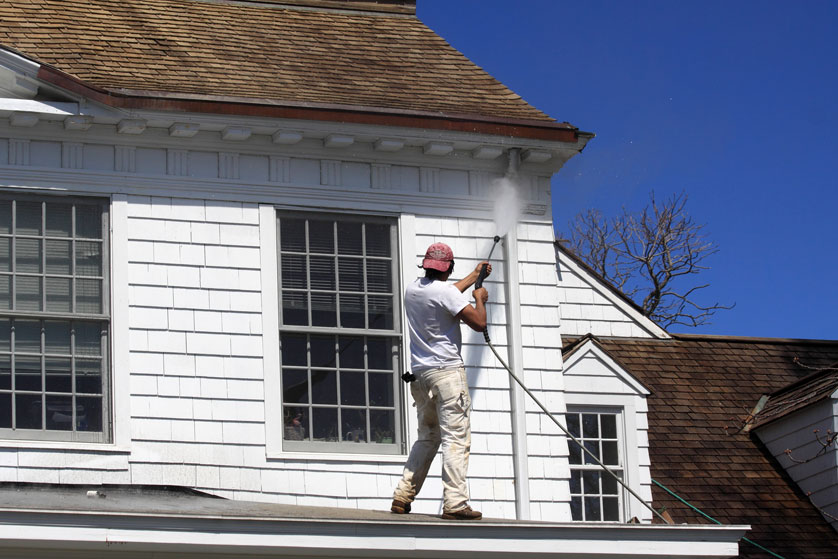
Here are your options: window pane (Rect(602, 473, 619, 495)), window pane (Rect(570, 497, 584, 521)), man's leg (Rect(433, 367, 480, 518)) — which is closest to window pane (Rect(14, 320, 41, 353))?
man's leg (Rect(433, 367, 480, 518))

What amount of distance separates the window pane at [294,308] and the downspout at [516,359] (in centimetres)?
187

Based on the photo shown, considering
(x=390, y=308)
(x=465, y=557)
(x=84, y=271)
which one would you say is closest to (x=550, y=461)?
(x=390, y=308)

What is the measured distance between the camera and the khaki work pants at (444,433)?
1012 cm

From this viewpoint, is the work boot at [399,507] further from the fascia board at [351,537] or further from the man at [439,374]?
the fascia board at [351,537]

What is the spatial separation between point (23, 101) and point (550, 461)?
5473mm

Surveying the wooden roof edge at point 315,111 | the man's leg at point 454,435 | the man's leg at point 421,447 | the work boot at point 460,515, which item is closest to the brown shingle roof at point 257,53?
the wooden roof edge at point 315,111

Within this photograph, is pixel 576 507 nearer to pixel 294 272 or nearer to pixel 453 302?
pixel 294 272

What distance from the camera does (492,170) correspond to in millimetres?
13578

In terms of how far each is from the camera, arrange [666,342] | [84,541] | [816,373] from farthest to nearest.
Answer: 1. [666,342]
2. [816,373]
3. [84,541]

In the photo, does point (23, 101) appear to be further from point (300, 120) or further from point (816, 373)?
point (816, 373)

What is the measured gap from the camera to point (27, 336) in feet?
39.3

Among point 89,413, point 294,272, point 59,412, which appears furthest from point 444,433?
point 59,412

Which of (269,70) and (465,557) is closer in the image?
(465,557)

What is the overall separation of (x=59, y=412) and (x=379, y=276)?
3.00m
